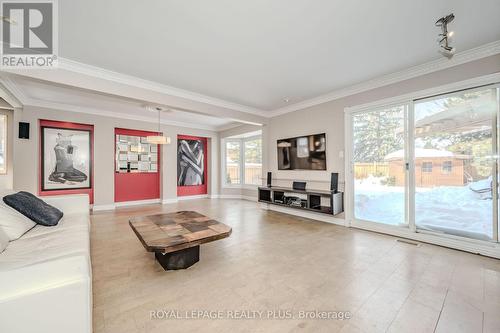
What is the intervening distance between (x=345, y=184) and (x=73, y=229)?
13.7 ft

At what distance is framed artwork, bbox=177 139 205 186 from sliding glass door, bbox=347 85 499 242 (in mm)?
5326

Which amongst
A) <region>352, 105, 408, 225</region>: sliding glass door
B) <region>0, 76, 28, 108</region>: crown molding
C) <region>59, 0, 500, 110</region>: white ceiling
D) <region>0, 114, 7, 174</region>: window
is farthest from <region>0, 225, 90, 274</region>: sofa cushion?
<region>352, 105, 408, 225</region>: sliding glass door

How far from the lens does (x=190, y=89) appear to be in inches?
154

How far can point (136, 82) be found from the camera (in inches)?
135

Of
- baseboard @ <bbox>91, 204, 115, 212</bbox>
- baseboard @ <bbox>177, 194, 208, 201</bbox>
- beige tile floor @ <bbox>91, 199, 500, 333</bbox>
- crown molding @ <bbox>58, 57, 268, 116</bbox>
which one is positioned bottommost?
beige tile floor @ <bbox>91, 199, 500, 333</bbox>

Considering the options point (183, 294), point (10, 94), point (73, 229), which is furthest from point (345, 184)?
point (10, 94)

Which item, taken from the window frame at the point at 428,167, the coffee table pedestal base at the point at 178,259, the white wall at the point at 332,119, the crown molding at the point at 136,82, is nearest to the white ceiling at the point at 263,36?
the crown molding at the point at 136,82

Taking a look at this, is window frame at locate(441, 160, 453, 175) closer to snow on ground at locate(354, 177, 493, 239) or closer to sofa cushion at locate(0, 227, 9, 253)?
snow on ground at locate(354, 177, 493, 239)

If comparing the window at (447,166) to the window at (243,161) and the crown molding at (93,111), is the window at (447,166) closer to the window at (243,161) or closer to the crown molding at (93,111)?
the window at (243,161)

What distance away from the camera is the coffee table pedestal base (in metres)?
2.24

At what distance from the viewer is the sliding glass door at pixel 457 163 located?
8.69 ft

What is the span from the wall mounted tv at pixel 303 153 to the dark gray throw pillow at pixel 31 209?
4225mm

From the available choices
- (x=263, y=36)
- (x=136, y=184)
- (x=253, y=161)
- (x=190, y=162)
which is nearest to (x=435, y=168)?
(x=263, y=36)

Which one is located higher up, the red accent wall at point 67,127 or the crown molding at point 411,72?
the crown molding at point 411,72
